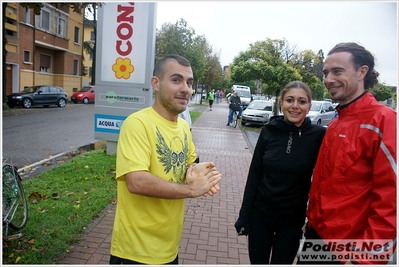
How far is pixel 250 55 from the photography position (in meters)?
18.0

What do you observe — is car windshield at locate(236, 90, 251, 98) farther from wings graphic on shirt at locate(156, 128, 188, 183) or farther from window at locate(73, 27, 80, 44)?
wings graphic on shirt at locate(156, 128, 188, 183)

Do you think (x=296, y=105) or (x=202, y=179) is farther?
(x=296, y=105)

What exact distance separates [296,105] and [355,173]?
0.79m

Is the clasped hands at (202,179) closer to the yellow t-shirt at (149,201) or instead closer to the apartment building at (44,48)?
the yellow t-shirt at (149,201)

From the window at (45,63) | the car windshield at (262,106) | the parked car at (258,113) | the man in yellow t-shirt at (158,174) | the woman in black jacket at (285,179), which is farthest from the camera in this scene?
the window at (45,63)

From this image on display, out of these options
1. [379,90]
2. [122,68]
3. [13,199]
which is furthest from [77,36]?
[379,90]

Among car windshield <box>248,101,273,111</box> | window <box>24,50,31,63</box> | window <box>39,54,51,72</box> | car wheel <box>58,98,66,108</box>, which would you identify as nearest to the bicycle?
car windshield <box>248,101,273,111</box>

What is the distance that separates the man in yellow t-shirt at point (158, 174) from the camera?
1.95 meters

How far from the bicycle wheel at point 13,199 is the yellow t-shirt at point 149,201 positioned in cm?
231

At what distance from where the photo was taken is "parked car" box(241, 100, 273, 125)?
57.4ft

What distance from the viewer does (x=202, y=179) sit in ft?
6.86

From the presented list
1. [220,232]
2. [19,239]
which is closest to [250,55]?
[220,232]

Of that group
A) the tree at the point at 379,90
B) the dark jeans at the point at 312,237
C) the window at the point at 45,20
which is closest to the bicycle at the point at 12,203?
the dark jeans at the point at 312,237

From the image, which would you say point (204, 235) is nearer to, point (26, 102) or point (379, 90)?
point (379, 90)
